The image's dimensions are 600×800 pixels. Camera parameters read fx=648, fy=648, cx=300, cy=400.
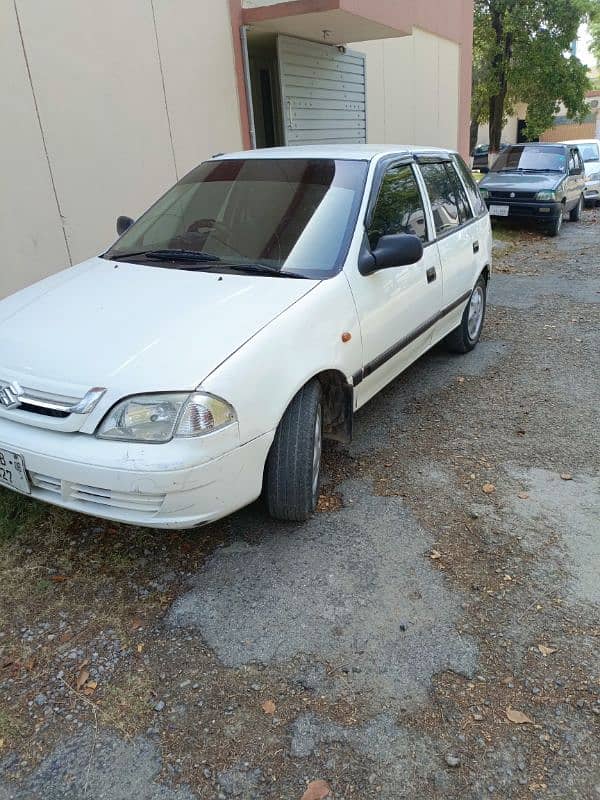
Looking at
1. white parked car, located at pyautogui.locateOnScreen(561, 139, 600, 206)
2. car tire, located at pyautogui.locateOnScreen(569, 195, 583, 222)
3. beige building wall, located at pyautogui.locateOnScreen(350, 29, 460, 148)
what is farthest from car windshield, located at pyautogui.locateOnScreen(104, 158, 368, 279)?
white parked car, located at pyautogui.locateOnScreen(561, 139, 600, 206)

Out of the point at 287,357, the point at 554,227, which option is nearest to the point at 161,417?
the point at 287,357

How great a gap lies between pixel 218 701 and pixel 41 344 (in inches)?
64.8

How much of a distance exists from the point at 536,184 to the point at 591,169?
5.92 metres

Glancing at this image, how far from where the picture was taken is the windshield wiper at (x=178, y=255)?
354 centimetres

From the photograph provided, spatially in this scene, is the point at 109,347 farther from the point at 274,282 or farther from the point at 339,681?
the point at 339,681

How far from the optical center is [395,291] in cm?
384

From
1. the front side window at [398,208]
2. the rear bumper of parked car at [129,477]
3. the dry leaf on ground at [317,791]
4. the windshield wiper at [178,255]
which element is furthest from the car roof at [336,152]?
the dry leaf on ground at [317,791]

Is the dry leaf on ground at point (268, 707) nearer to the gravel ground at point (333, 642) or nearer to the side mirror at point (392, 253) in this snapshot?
the gravel ground at point (333, 642)

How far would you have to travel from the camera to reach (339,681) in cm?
235

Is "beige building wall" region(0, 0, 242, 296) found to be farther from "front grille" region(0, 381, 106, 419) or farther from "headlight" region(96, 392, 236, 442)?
"headlight" region(96, 392, 236, 442)

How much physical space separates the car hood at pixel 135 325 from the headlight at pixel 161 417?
0.16 ft

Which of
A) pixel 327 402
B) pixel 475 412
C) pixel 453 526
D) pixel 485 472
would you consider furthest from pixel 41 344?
pixel 475 412

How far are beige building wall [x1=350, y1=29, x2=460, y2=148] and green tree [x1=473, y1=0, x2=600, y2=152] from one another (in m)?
8.52

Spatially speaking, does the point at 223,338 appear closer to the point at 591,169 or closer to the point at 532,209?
the point at 532,209
